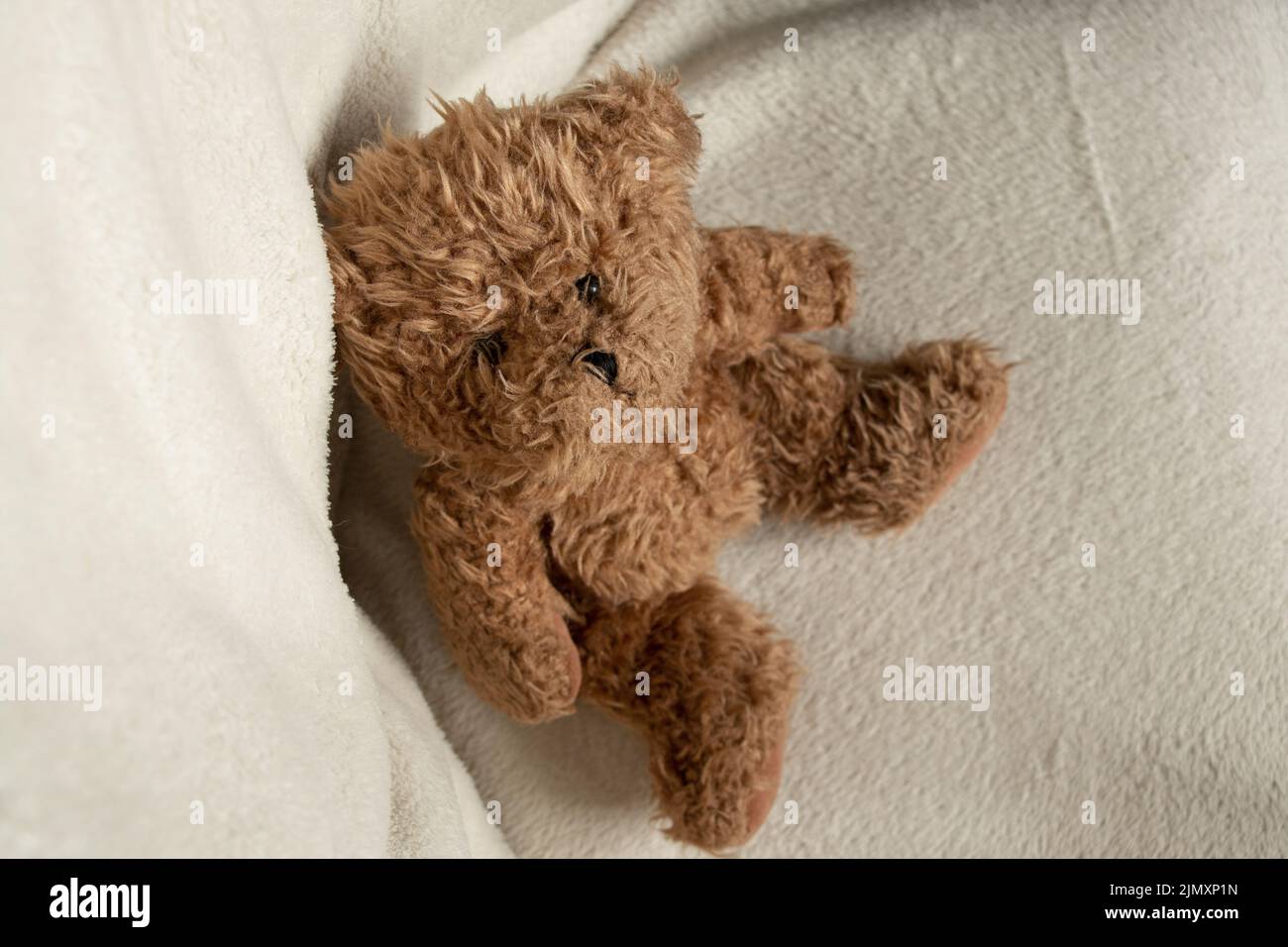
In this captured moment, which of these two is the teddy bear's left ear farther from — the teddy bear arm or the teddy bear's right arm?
the teddy bear's right arm

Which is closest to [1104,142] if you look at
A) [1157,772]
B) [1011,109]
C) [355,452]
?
[1011,109]

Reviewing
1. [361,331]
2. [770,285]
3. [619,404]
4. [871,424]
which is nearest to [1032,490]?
[871,424]

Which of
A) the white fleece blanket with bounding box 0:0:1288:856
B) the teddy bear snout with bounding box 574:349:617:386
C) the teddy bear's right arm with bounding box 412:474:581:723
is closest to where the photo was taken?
the teddy bear snout with bounding box 574:349:617:386

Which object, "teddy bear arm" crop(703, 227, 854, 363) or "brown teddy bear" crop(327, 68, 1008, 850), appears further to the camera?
"teddy bear arm" crop(703, 227, 854, 363)

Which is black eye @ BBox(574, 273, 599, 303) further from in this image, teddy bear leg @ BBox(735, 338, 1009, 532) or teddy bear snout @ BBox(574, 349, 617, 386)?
teddy bear leg @ BBox(735, 338, 1009, 532)

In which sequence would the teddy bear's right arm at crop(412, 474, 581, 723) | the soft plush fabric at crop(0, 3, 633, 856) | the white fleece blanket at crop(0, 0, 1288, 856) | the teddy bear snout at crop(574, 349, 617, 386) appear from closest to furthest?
the soft plush fabric at crop(0, 3, 633, 856) → the teddy bear snout at crop(574, 349, 617, 386) → the teddy bear's right arm at crop(412, 474, 581, 723) → the white fleece blanket at crop(0, 0, 1288, 856)

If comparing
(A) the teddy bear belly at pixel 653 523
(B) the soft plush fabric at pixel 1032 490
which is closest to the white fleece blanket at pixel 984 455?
(B) the soft plush fabric at pixel 1032 490

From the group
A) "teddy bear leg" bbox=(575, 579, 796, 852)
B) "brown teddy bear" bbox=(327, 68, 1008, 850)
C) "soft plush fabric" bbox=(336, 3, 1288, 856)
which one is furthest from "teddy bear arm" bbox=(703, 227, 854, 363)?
"teddy bear leg" bbox=(575, 579, 796, 852)

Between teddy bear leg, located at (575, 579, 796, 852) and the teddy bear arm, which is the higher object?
the teddy bear arm

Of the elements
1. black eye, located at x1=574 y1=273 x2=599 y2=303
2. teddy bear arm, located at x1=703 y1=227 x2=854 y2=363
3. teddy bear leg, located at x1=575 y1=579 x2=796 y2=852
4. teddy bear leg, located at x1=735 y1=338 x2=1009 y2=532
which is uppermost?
teddy bear arm, located at x1=703 y1=227 x2=854 y2=363
